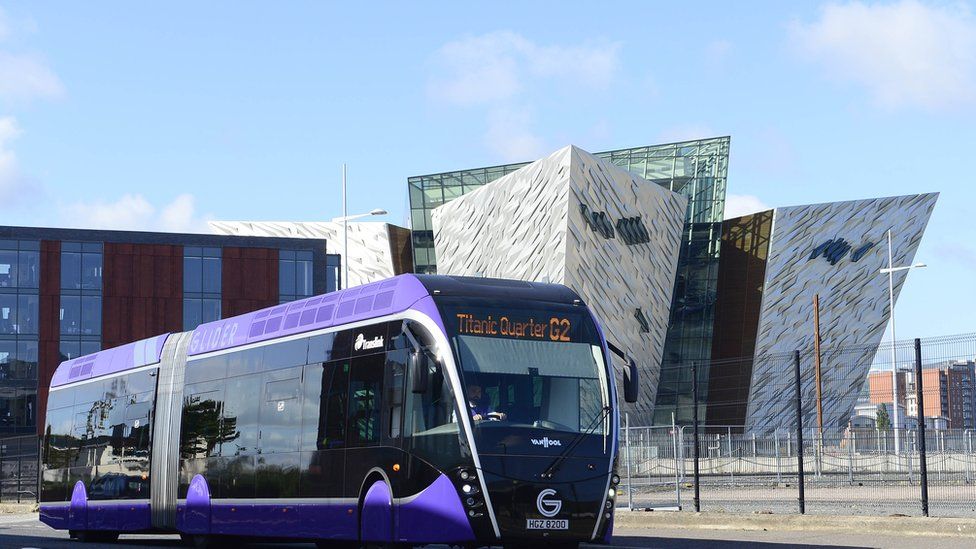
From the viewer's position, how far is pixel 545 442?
14141 millimetres

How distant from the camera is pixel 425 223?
87438 mm

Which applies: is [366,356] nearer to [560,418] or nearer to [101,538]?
[560,418]

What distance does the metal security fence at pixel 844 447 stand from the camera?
19.1 metres

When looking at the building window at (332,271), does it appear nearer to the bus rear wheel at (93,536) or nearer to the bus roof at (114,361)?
the bus roof at (114,361)

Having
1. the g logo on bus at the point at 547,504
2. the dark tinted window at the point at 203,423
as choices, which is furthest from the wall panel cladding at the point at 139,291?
the g logo on bus at the point at 547,504

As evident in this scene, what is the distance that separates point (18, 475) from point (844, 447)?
94.2 ft

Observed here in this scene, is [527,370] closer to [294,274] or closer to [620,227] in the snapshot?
[620,227]

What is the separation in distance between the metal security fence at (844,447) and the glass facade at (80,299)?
38.9 m

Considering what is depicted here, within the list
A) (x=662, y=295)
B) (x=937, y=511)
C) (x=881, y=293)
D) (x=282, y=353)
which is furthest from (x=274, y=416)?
(x=881, y=293)

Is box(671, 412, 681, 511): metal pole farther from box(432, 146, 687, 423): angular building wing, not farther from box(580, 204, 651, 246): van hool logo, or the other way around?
box(580, 204, 651, 246): van hool logo

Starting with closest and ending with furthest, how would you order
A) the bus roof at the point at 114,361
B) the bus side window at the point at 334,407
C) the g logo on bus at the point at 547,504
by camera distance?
the g logo on bus at the point at 547,504 → the bus side window at the point at 334,407 → the bus roof at the point at 114,361

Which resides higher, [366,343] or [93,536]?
[366,343]

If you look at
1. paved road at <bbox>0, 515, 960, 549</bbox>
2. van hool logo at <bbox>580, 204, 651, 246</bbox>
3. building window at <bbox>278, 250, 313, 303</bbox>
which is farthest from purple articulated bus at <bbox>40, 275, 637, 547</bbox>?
building window at <bbox>278, 250, 313, 303</bbox>

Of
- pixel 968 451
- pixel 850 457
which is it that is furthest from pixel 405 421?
pixel 850 457
